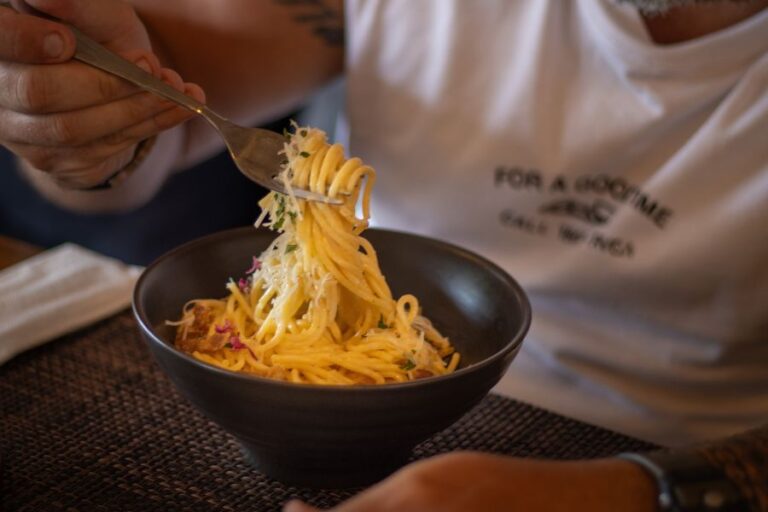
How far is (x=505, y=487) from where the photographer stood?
601 mm

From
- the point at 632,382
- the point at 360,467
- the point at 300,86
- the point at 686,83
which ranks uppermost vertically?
the point at 686,83

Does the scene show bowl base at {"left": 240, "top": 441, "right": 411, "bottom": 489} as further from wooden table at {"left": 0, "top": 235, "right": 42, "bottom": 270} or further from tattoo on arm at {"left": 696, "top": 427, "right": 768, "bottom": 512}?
wooden table at {"left": 0, "top": 235, "right": 42, "bottom": 270}

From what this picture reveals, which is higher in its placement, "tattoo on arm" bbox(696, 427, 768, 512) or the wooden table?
"tattoo on arm" bbox(696, 427, 768, 512)

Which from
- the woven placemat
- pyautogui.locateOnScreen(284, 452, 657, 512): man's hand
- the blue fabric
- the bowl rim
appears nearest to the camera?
pyautogui.locateOnScreen(284, 452, 657, 512): man's hand

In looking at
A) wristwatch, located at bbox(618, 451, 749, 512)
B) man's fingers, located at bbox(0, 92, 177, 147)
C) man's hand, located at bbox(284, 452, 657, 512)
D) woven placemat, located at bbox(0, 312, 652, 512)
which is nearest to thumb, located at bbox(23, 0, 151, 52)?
man's fingers, located at bbox(0, 92, 177, 147)

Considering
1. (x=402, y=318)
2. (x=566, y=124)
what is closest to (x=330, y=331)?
(x=402, y=318)

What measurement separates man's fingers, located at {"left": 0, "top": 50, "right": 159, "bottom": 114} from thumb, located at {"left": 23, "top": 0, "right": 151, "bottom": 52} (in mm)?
74

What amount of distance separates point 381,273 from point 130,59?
1.34 ft

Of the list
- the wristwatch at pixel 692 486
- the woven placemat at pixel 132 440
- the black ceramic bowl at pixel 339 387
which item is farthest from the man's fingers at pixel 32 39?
the wristwatch at pixel 692 486

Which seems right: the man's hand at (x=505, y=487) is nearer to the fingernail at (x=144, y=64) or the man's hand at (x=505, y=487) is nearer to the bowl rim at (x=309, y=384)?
the bowl rim at (x=309, y=384)

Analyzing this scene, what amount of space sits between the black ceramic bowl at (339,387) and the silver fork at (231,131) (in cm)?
10

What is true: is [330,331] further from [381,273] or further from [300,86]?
[300,86]

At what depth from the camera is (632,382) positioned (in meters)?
1.37

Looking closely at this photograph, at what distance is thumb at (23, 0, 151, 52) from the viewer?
3.13 feet
